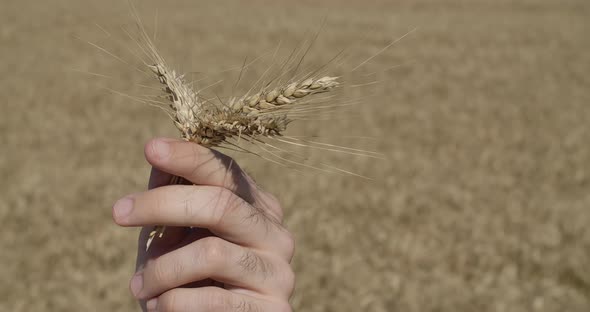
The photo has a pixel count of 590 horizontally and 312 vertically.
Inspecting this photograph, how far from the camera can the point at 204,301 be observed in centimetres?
98

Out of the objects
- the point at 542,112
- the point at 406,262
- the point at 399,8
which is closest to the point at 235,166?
the point at 406,262

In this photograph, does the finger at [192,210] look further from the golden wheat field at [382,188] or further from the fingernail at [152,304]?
the golden wheat field at [382,188]

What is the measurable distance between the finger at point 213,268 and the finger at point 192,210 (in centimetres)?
3

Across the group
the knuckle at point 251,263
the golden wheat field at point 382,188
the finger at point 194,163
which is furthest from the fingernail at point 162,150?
the golden wheat field at point 382,188

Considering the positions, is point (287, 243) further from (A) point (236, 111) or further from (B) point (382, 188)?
(B) point (382, 188)

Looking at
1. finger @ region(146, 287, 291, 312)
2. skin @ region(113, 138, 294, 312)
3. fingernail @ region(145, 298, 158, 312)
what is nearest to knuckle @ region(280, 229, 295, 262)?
skin @ region(113, 138, 294, 312)

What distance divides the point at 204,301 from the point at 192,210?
170mm

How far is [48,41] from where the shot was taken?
35.1 ft

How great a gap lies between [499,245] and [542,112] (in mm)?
3809

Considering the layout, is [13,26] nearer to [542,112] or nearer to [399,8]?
[542,112]

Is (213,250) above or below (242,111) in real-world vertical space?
below

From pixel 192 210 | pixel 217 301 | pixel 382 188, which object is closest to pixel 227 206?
pixel 192 210

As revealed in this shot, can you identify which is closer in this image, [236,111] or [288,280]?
[236,111]

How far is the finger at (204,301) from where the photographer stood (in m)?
0.97
